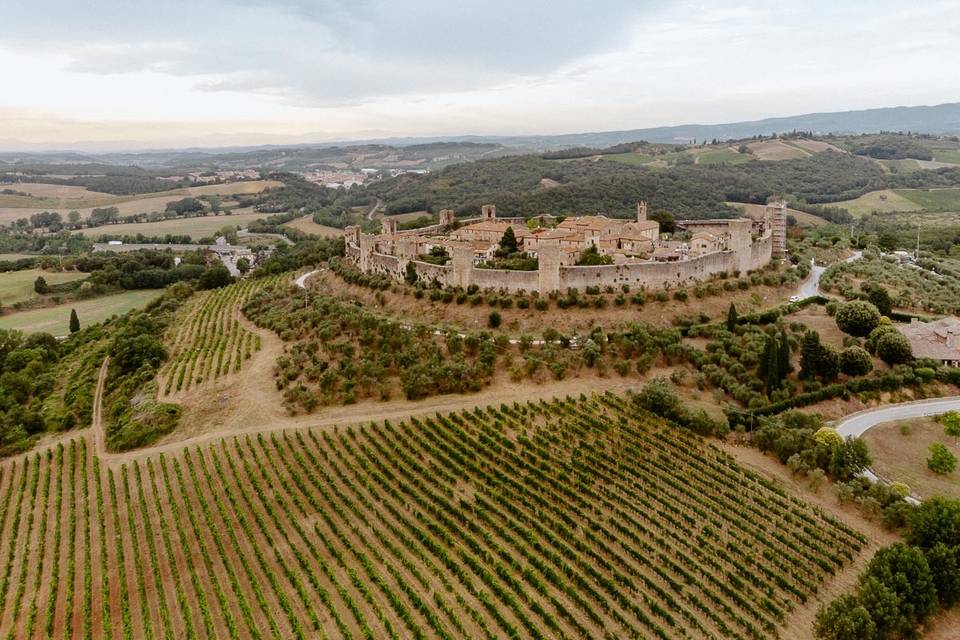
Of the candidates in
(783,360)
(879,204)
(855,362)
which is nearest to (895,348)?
(855,362)

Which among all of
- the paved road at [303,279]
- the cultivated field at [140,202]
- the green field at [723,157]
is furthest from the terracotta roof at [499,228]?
the cultivated field at [140,202]

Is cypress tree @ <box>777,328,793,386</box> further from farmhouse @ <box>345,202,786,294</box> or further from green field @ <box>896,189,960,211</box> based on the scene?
green field @ <box>896,189,960,211</box>

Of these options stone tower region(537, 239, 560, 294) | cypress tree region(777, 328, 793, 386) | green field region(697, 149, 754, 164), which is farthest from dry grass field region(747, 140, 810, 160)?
cypress tree region(777, 328, 793, 386)

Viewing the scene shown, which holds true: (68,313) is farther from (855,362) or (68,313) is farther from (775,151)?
(775,151)

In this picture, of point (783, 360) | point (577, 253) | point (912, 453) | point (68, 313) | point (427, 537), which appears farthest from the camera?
point (68, 313)

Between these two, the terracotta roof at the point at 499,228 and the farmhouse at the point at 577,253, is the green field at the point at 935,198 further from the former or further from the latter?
the terracotta roof at the point at 499,228

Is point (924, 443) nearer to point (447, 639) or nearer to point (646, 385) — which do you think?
point (646, 385)

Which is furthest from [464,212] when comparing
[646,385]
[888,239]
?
[646,385]
